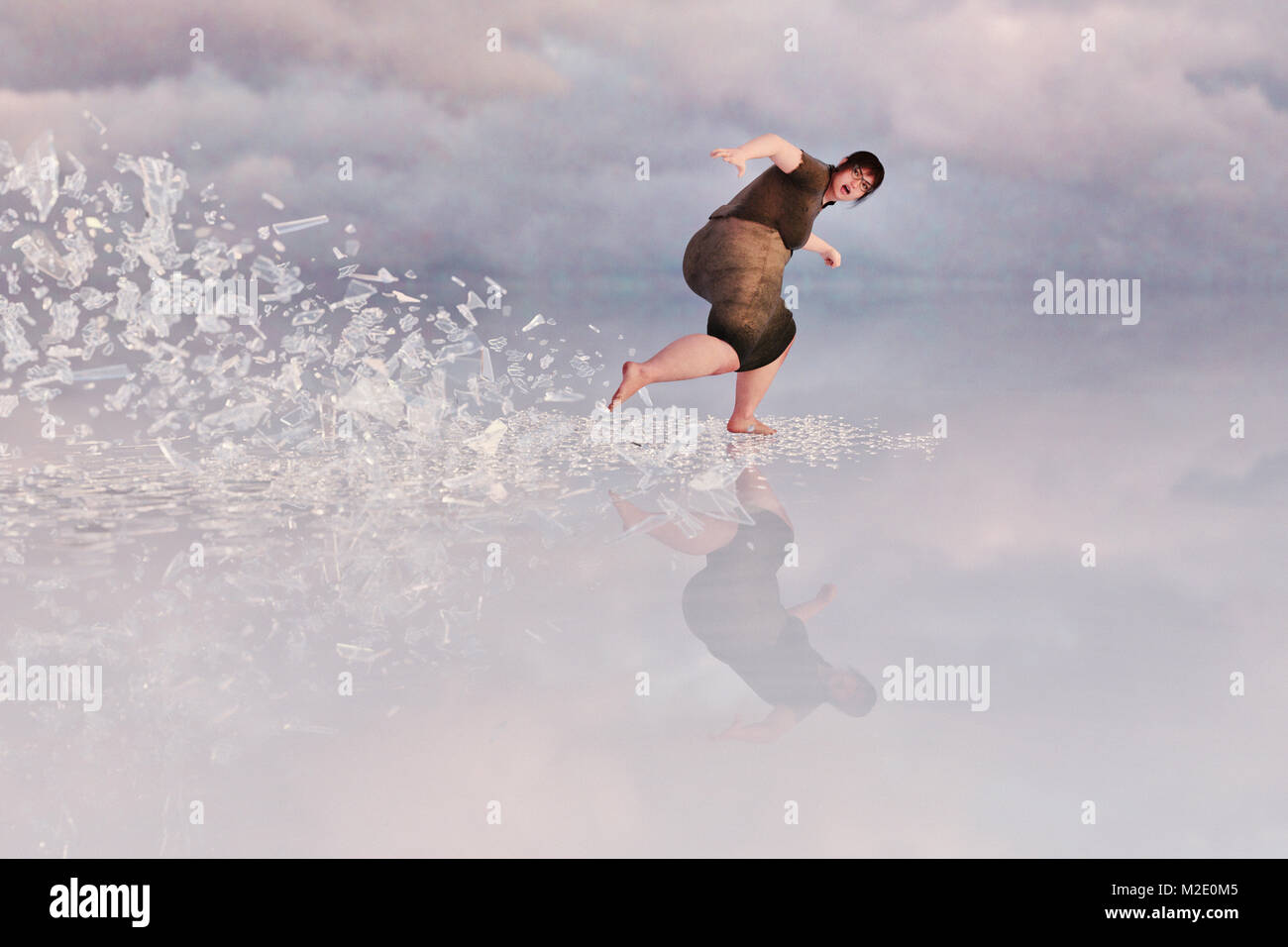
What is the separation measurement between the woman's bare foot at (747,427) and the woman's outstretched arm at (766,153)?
2.95 feet

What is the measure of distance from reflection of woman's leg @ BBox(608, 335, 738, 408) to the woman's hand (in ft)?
1.98

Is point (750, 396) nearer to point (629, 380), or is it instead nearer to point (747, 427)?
point (747, 427)

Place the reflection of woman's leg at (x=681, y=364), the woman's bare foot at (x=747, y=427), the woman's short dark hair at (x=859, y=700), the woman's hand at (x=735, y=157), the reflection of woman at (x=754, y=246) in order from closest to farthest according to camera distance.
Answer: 1. the woman's short dark hair at (x=859, y=700)
2. the woman's hand at (x=735, y=157)
3. the reflection of woman's leg at (x=681, y=364)
4. the reflection of woman at (x=754, y=246)
5. the woman's bare foot at (x=747, y=427)

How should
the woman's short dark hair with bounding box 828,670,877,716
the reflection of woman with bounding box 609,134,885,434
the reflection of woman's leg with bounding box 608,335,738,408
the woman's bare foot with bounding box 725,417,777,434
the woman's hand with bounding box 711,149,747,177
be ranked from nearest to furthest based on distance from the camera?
the woman's short dark hair with bounding box 828,670,877,716 < the woman's hand with bounding box 711,149,747,177 < the reflection of woman's leg with bounding box 608,335,738,408 < the reflection of woman with bounding box 609,134,885,434 < the woman's bare foot with bounding box 725,417,777,434

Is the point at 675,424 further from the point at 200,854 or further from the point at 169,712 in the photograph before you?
the point at 200,854

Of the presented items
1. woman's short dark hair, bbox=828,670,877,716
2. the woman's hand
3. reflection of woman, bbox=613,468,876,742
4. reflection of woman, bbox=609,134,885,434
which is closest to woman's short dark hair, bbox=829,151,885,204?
reflection of woman, bbox=609,134,885,434

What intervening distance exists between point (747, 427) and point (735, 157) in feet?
3.49

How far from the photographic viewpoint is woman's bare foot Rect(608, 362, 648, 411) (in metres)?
3.22

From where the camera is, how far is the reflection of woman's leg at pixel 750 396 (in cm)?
372

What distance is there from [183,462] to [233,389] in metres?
0.50

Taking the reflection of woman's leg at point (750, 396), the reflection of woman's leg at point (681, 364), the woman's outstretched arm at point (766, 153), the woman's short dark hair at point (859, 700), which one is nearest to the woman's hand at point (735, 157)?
the woman's outstretched arm at point (766, 153)

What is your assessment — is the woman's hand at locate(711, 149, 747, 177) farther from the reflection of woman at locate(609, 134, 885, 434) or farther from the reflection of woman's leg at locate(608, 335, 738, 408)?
the reflection of woman's leg at locate(608, 335, 738, 408)

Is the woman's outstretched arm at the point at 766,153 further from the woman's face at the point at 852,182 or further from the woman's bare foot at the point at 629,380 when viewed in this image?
the woman's bare foot at the point at 629,380

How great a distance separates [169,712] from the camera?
138cm
